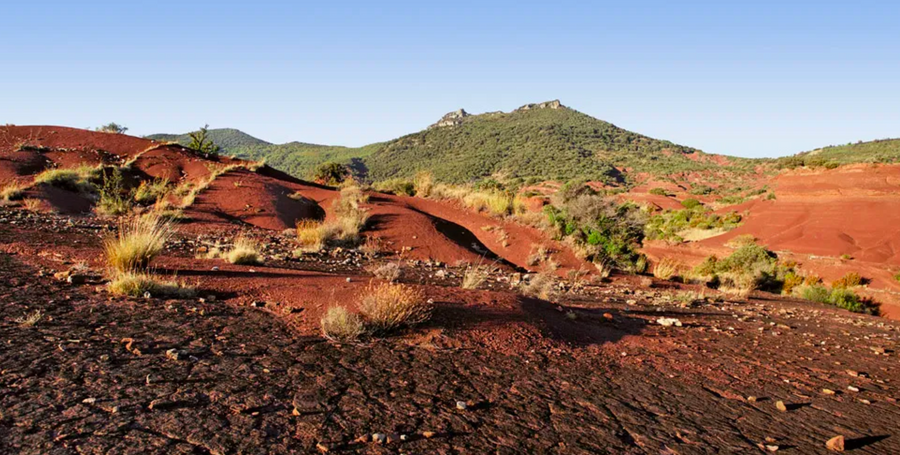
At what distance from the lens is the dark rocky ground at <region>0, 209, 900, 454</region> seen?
2.79 meters

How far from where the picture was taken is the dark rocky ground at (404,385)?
2.79 m

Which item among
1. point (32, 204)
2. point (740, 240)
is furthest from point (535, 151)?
point (32, 204)

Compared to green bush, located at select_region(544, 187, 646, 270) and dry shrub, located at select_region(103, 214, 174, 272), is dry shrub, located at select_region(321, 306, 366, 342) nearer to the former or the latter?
dry shrub, located at select_region(103, 214, 174, 272)

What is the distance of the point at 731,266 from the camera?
17.3 metres

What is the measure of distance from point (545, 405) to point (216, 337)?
2.91 m

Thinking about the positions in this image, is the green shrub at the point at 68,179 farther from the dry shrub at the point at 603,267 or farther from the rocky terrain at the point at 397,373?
the dry shrub at the point at 603,267

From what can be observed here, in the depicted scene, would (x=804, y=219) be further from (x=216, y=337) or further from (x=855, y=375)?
(x=216, y=337)

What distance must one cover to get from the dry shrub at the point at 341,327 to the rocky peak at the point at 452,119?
94507 mm

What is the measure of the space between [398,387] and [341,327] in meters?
1.20

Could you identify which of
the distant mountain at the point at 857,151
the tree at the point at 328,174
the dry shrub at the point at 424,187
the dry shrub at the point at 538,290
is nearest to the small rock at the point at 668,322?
the dry shrub at the point at 538,290

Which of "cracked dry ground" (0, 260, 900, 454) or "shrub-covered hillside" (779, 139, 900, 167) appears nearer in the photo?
"cracked dry ground" (0, 260, 900, 454)

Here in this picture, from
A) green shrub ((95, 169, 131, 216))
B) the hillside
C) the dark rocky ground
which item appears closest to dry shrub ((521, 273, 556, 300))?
the dark rocky ground

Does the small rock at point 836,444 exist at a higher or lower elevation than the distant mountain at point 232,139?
lower

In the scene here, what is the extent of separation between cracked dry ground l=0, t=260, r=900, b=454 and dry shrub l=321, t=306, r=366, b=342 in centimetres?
22
